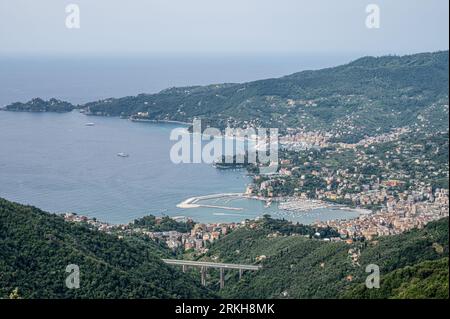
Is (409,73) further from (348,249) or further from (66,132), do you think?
(348,249)

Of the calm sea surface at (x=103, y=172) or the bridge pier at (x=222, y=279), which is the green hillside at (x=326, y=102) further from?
the bridge pier at (x=222, y=279)

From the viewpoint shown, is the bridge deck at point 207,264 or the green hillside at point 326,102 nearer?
the bridge deck at point 207,264

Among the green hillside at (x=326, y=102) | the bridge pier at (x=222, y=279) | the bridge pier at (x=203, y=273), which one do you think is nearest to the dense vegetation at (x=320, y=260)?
the bridge pier at (x=222, y=279)

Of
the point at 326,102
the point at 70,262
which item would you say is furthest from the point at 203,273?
the point at 326,102

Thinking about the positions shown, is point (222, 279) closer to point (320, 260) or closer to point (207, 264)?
point (207, 264)

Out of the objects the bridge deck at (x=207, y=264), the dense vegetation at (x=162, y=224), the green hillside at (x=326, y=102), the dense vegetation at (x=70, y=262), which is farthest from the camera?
the green hillside at (x=326, y=102)
